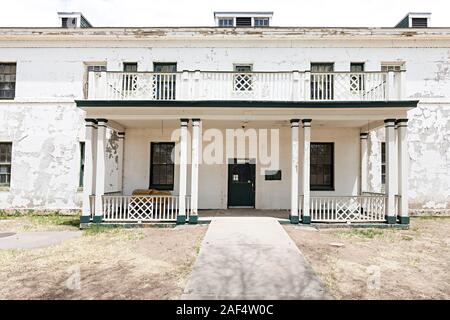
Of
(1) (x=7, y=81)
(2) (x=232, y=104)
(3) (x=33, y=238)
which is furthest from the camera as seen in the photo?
(1) (x=7, y=81)

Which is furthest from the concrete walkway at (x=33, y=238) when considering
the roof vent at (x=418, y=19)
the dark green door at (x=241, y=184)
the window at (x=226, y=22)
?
the roof vent at (x=418, y=19)

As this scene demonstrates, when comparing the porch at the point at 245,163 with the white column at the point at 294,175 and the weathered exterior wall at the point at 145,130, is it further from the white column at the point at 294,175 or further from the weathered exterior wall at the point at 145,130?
the weathered exterior wall at the point at 145,130

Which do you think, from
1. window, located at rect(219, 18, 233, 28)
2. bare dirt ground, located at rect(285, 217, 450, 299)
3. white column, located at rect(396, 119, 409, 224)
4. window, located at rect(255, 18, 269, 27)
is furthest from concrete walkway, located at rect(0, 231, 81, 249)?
Result: window, located at rect(255, 18, 269, 27)

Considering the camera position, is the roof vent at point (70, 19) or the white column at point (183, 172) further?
the roof vent at point (70, 19)

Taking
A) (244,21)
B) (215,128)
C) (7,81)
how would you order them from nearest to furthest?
(215,128) < (7,81) < (244,21)

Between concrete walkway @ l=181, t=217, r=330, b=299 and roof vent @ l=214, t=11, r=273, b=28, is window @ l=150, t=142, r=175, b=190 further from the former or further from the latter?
roof vent @ l=214, t=11, r=273, b=28

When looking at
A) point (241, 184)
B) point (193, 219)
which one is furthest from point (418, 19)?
point (193, 219)

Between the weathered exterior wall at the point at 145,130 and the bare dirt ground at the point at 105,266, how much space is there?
4624 mm

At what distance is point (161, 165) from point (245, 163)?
372cm

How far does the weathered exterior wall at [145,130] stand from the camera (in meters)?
12.3

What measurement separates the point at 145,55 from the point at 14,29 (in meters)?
5.88

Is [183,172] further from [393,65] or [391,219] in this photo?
[393,65]

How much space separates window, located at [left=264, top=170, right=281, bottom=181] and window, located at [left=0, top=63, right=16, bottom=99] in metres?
11.8

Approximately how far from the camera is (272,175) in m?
12.5
